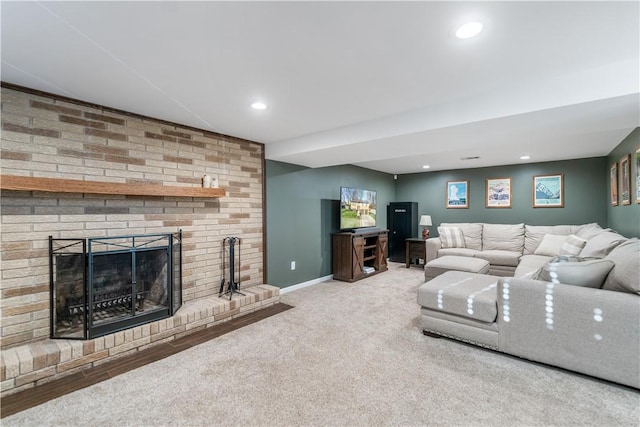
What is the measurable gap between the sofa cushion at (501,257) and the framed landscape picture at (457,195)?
4.96 ft

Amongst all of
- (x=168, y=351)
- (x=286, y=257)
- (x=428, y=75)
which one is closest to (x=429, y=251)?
(x=286, y=257)

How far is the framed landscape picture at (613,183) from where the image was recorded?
4.02 metres

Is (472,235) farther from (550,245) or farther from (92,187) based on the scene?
(92,187)

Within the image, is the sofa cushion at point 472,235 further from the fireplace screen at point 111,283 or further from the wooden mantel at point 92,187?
the fireplace screen at point 111,283

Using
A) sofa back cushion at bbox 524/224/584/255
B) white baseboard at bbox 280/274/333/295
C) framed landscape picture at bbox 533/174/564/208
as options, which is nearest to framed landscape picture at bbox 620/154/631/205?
sofa back cushion at bbox 524/224/584/255

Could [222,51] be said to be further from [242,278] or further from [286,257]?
[286,257]

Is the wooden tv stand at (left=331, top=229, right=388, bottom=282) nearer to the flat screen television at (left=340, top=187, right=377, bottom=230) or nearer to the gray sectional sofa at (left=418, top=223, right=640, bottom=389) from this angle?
the flat screen television at (left=340, top=187, right=377, bottom=230)

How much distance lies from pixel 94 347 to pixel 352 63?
285 cm

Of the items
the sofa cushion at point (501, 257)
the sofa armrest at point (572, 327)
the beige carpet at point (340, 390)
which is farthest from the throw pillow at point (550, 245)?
the beige carpet at point (340, 390)

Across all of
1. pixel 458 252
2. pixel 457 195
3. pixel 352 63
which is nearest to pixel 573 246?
pixel 458 252

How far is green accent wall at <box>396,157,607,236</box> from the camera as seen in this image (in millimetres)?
5000

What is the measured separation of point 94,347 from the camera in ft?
7.52

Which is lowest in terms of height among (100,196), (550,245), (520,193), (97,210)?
(550,245)

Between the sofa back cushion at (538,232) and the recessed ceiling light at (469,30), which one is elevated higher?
the recessed ceiling light at (469,30)
